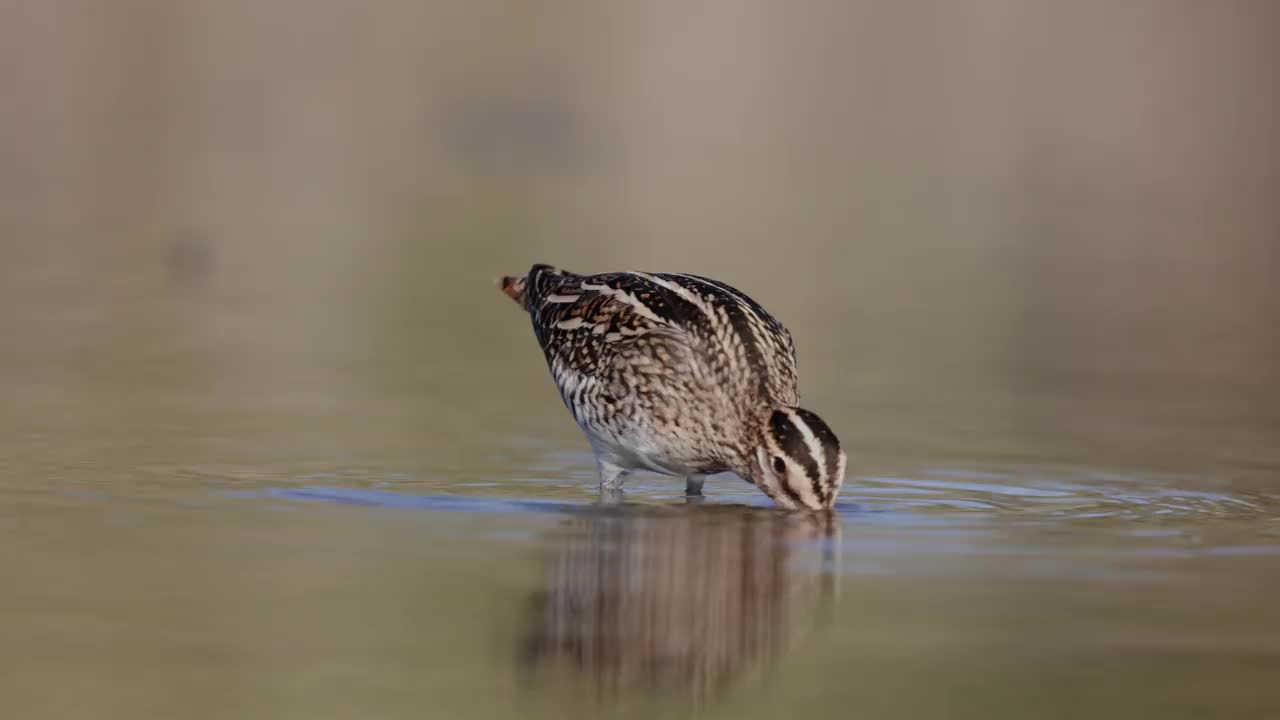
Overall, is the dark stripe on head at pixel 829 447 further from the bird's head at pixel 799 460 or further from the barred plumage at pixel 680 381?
the barred plumage at pixel 680 381

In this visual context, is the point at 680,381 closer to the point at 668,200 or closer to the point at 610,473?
the point at 610,473

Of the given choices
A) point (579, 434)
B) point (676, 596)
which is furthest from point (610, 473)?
point (676, 596)

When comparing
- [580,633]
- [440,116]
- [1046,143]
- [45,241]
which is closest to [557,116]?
[440,116]

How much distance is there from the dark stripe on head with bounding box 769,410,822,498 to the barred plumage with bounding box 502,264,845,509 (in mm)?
16

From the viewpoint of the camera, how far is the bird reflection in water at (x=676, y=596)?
9.20 m

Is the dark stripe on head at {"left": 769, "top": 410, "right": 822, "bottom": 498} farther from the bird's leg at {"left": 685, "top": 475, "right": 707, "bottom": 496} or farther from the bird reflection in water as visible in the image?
the bird's leg at {"left": 685, "top": 475, "right": 707, "bottom": 496}

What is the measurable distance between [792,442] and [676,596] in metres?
2.53

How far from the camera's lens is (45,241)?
96.2ft

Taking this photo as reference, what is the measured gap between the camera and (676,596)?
10.4 m

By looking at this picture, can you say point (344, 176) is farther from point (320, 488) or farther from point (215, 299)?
point (320, 488)

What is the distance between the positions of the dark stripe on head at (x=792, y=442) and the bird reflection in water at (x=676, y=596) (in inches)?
10.5

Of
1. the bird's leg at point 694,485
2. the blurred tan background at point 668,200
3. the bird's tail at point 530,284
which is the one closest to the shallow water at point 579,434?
the blurred tan background at point 668,200

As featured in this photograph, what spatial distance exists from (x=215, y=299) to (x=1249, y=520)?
13.8 metres

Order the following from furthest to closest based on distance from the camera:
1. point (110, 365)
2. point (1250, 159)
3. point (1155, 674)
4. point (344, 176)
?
point (1250, 159) → point (344, 176) → point (110, 365) → point (1155, 674)
